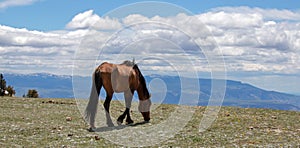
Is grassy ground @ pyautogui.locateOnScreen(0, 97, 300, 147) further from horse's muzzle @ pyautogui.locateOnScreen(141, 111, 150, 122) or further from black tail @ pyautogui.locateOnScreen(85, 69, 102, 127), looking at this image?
black tail @ pyautogui.locateOnScreen(85, 69, 102, 127)

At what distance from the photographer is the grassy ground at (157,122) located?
18016 millimetres

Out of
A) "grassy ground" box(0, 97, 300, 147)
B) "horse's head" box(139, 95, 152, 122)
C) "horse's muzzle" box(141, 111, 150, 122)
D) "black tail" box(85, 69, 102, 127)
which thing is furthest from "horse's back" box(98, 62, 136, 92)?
"grassy ground" box(0, 97, 300, 147)

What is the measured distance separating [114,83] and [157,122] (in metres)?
4.11

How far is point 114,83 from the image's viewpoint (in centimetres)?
2158

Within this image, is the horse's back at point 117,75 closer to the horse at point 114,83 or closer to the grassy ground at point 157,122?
the horse at point 114,83

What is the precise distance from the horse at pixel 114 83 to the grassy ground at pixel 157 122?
1147 mm

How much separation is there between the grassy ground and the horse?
3.76 ft

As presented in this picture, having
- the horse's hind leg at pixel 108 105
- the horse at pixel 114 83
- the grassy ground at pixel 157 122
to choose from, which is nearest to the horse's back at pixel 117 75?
the horse at pixel 114 83

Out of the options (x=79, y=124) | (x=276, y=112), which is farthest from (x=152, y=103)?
(x=276, y=112)

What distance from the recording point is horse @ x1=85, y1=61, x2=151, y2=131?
2114 centimetres

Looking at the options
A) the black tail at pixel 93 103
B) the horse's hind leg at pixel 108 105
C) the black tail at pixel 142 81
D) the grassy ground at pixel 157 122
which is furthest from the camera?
the black tail at pixel 142 81

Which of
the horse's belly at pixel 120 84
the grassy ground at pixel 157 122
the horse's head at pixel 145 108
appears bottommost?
the grassy ground at pixel 157 122

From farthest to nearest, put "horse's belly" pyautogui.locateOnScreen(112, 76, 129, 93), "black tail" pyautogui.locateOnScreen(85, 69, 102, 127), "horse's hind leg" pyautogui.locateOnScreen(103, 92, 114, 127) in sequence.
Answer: "horse's hind leg" pyautogui.locateOnScreen(103, 92, 114, 127)
"horse's belly" pyautogui.locateOnScreen(112, 76, 129, 93)
"black tail" pyautogui.locateOnScreen(85, 69, 102, 127)

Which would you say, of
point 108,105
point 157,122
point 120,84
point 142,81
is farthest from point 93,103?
point 157,122
